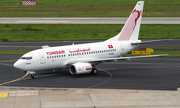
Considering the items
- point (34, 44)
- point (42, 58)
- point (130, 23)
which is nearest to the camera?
point (42, 58)

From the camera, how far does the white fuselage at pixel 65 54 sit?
122 feet

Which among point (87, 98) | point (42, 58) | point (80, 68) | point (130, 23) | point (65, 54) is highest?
point (130, 23)

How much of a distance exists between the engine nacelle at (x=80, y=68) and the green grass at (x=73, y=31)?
3265 cm

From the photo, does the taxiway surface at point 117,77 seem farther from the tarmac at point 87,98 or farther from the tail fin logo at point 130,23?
the tail fin logo at point 130,23

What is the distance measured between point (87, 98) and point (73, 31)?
51.8 meters

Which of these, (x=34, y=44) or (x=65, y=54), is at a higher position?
(x=65, y=54)

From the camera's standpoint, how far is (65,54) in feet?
128

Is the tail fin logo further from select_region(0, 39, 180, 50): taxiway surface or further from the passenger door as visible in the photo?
select_region(0, 39, 180, 50): taxiway surface

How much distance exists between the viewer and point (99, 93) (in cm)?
3119

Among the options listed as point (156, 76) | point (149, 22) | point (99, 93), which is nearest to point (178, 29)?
point (149, 22)

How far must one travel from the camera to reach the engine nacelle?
3775cm

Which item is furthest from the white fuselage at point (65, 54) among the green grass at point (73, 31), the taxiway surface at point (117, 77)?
the green grass at point (73, 31)
